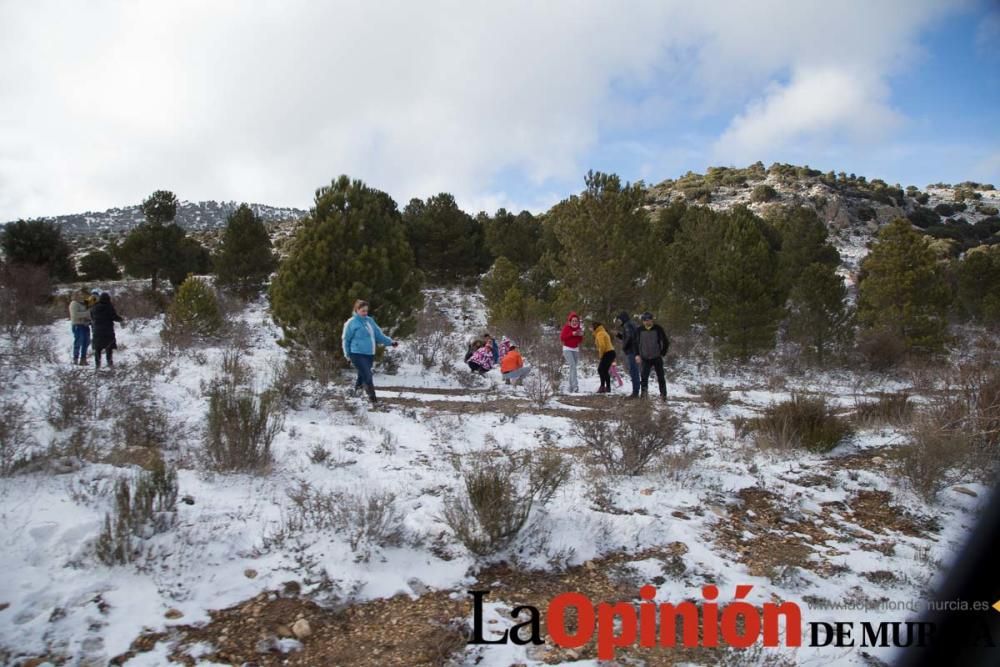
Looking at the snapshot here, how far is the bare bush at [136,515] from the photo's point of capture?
287 cm

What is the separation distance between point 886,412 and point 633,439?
4738mm

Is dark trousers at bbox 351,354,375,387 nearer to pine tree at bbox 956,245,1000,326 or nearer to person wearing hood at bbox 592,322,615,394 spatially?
person wearing hood at bbox 592,322,615,394

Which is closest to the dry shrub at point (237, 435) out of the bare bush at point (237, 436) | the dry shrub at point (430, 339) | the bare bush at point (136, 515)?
the bare bush at point (237, 436)

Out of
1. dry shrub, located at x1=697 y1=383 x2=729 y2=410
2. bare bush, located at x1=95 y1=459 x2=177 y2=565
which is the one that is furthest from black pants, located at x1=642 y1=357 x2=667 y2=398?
bare bush, located at x1=95 y1=459 x2=177 y2=565

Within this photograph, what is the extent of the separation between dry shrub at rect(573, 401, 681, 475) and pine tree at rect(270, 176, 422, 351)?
6257mm

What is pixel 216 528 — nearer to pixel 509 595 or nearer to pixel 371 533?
pixel 371 533

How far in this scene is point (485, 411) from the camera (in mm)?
7484

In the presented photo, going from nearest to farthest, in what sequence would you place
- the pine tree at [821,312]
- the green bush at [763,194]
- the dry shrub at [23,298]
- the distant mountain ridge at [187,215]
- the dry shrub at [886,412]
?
the dry shrub at [886,412] → the dry shrub at [23,298] → the pine tree at [821,312] → the green bush at [763,194] → the distant mountain ridge at [187,215]

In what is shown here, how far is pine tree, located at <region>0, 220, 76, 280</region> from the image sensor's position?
65.8 feet

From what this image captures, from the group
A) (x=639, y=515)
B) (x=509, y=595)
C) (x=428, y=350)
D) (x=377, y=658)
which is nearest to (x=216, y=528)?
(x=377, y=658)

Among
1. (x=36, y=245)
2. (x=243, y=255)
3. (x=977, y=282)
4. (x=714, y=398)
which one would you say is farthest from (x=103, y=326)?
(x=977, y=282)

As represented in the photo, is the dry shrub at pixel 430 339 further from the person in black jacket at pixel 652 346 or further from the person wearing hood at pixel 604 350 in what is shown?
the person in black jacket at pixel 652 346

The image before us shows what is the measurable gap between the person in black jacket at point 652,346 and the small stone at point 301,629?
6964 mm

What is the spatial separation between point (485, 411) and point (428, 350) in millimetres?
6052
